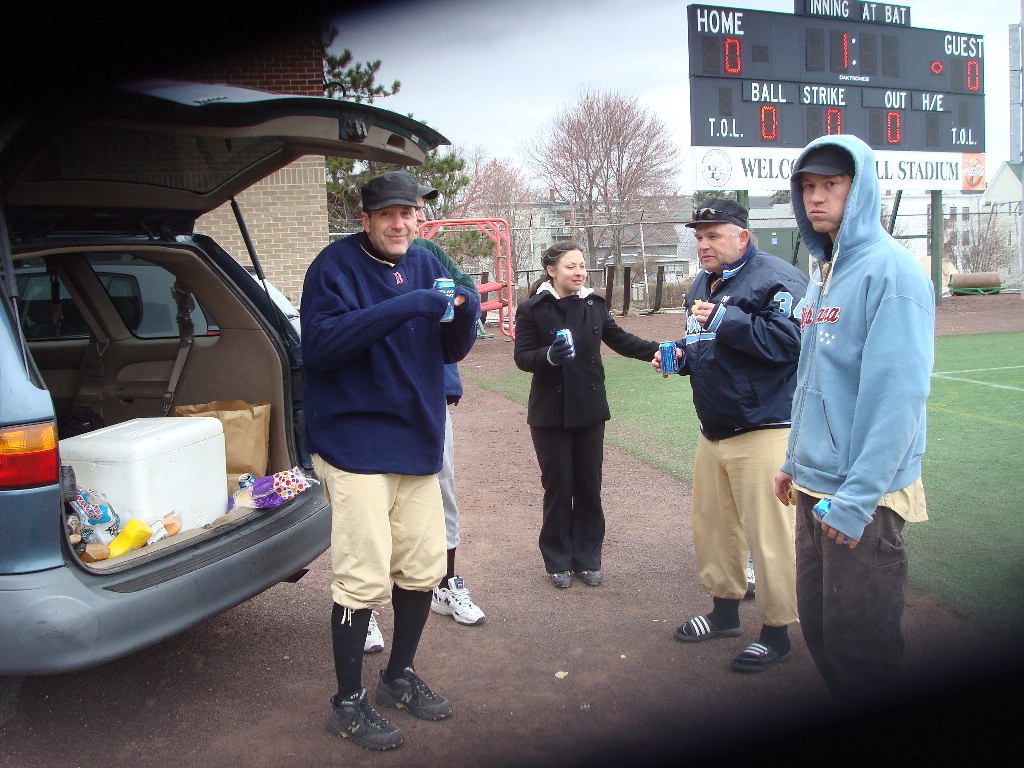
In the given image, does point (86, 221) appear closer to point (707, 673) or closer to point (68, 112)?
point (68, 112)

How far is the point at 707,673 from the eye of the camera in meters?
3.53

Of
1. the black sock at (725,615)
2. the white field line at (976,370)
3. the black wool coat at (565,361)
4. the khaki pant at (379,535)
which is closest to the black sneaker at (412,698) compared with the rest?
the khaki pant at (379,535)

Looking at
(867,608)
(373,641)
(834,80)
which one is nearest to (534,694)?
(373,641)

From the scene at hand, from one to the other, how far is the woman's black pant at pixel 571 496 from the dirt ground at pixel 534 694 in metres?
0.19

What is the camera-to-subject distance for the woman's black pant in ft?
15.0

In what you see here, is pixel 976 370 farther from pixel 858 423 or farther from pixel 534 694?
pixel 858 423

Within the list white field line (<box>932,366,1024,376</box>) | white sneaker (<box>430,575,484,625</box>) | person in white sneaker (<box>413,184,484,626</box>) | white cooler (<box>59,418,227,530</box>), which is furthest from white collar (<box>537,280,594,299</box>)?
white field line (<box>932,366,1024,376</box>)

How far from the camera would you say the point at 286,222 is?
1564 centimetres

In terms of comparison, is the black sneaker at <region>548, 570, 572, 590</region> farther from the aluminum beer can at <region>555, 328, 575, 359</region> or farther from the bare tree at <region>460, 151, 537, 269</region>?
the bare tree at <region>460, 151, 537, 269</region>

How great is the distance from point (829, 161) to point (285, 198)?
14.0 metres

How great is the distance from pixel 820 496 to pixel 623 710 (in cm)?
110

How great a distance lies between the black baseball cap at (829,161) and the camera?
2.65 meters

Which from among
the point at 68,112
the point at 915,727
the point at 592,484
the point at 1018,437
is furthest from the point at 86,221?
the point at 1018,437

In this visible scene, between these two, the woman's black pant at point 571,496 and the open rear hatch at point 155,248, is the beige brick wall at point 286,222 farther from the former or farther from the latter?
the woman's black pant at point 571,496
